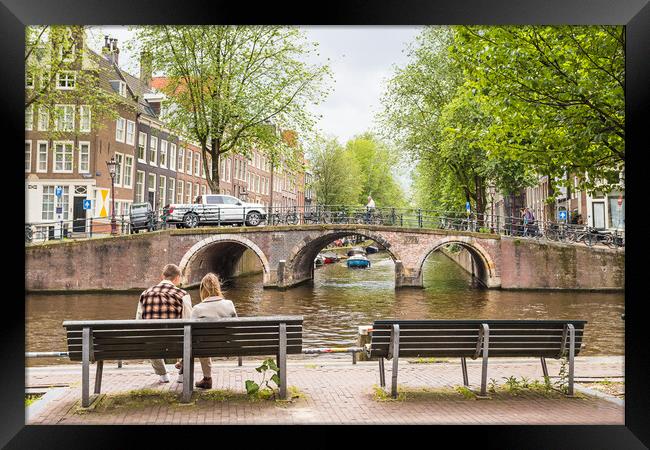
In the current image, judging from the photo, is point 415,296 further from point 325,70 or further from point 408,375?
point 408,375

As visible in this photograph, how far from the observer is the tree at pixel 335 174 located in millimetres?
42188

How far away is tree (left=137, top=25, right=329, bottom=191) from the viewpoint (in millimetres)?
24703

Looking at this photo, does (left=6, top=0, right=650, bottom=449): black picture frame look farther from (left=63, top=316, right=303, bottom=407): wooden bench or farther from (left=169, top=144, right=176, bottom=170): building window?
(left=169, top=144, right=176, bottom=170): building window

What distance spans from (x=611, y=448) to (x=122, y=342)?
3760 mm

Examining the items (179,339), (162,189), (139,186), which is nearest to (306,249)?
(162,189)

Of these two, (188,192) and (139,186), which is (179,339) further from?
(188,192)

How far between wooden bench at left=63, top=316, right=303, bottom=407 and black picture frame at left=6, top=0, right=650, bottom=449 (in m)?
0.58

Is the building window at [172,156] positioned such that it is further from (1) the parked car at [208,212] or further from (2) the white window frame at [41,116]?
(2) the white window frame at [41,116]

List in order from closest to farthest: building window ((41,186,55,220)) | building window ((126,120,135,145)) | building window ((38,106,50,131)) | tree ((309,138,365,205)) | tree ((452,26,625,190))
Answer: tree ((452,26,625,190)) < building window ((38,106,50,131)) < building window ((41,186,55,220)) < building window ((126,120,135,145)) < tree ((309,138,365,205))

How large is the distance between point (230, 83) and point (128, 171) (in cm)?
604

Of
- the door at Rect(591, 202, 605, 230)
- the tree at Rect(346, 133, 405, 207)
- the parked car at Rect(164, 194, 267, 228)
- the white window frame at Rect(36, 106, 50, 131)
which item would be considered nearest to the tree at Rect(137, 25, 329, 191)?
the parked car at Rect(164, 194, 267, 228)

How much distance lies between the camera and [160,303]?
5.76 meters

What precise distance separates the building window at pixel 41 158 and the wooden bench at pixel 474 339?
20179 millimetres
